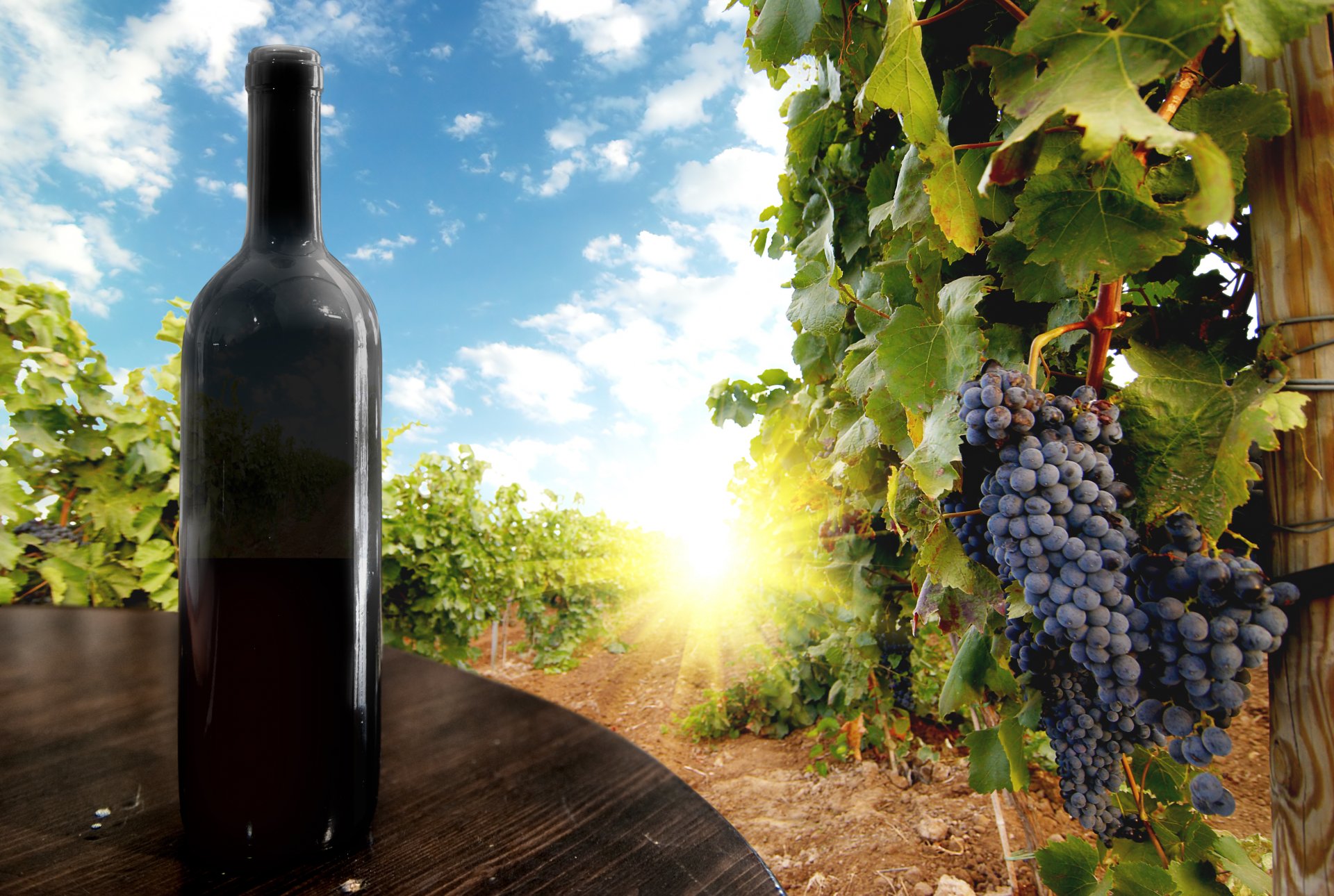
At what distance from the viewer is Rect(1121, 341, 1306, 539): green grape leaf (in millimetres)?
873

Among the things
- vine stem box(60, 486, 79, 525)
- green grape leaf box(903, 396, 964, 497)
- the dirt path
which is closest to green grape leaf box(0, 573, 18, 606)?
vine stem box(60, 486, 79, 525)

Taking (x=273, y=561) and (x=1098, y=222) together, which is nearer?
(x=273, y=561)

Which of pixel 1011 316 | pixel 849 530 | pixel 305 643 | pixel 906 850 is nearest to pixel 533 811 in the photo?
pixel 305 643

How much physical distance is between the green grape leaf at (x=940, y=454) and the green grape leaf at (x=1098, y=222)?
0.25 m

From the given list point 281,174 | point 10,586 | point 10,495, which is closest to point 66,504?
point 10,495

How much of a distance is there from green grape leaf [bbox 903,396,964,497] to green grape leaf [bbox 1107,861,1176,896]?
68cm

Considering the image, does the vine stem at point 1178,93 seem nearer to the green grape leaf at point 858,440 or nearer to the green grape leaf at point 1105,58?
the green grape leaf at point 1105,58

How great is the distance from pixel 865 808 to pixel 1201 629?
3183 millimetres

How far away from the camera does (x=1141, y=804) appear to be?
128 cm

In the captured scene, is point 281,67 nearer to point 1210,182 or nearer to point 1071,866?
point 1210,182

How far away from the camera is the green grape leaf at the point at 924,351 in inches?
44.0

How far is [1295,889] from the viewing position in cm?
94

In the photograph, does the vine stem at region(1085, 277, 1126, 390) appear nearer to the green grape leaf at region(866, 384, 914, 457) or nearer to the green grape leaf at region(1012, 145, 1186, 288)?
the green grape leaf at region(1012, 145, 1186, 288)

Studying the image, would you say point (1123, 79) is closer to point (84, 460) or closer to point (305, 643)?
point (305, 643)
